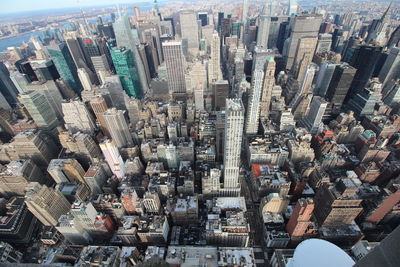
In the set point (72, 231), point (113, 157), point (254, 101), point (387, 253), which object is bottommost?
point (72, 231)

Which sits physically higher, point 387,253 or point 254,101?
point 387,253

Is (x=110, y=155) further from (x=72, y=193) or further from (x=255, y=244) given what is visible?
(x=255, y=244)

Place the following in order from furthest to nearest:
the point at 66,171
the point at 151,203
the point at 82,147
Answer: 1. the point at 82,147
2. the point at 66,171
3. the point at 151,203

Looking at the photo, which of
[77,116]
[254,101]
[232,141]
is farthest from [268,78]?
[77,116]

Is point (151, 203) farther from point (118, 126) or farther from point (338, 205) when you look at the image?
point (338, 205)

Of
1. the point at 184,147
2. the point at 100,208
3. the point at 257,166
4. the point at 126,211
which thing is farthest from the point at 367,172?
the point at 100,208

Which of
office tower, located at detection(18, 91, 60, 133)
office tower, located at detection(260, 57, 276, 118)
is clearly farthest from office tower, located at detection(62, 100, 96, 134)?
office tower, located at detection(260, 57, 276, 118)

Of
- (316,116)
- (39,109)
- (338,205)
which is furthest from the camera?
(39,109)

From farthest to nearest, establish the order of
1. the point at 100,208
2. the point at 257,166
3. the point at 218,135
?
the point at 218,135 < the point at 257,166 < the point at 100,208
